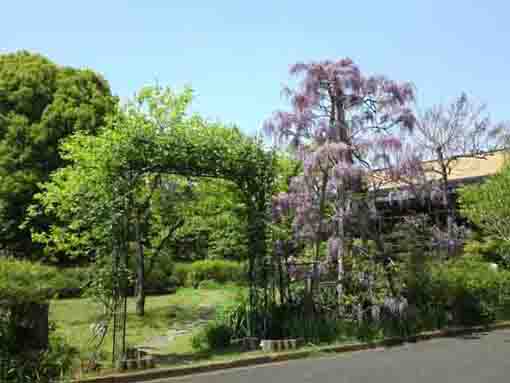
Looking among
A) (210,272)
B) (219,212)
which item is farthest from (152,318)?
(210,272)

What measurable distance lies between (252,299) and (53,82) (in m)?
19.0

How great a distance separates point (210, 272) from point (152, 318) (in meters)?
9.02

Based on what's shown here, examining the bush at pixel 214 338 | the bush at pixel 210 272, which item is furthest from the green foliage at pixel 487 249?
the bush at pixel 214 338

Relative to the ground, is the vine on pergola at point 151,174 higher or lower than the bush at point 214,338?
higher

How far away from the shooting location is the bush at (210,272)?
2316 cm

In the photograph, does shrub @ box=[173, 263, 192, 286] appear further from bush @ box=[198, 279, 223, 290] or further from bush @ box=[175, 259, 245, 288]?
bush @ box=[198, 279, 223, 290]

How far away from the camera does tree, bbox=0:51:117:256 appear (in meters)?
22.3

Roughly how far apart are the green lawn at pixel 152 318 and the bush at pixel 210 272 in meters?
2.92

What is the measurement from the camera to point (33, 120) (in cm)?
2428

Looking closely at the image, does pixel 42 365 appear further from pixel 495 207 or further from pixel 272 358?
pixel 495 207

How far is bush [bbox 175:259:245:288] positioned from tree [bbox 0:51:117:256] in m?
6.19

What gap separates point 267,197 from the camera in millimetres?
10977

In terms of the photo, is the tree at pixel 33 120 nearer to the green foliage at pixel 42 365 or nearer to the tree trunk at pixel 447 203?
the tree trunk at pixel 447 203

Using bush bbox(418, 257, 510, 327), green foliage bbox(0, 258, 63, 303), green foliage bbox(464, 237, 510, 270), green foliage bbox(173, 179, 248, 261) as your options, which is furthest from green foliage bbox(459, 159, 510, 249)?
green foliage bbox(0, 258, 63, 303)
